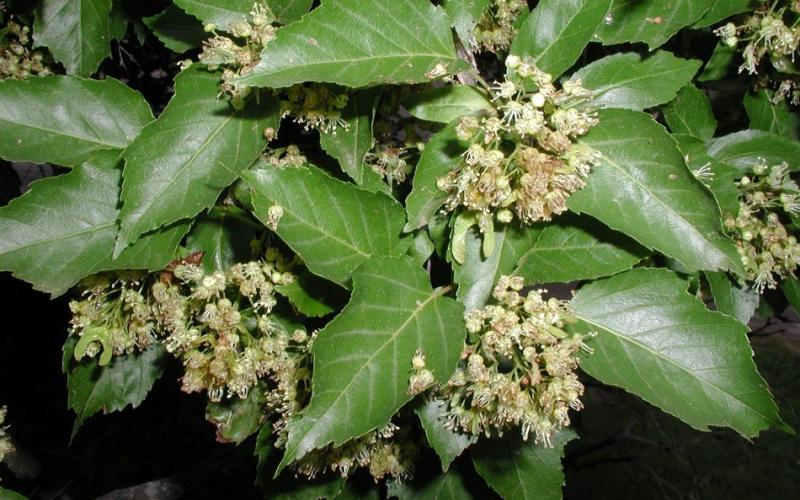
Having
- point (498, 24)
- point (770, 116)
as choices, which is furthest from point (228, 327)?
point (770, 116)

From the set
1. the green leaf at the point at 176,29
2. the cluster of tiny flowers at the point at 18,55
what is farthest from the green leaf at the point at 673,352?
the cluster of tiny flowers at the point at 18,55

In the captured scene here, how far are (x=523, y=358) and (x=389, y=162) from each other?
0.55 m

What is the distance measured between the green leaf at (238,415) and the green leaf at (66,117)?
0.69 m

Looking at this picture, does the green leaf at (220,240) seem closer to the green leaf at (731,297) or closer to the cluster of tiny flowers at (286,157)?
the cluster of tiny flowers at (286,157)

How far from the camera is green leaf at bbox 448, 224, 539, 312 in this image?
1272 millimetres

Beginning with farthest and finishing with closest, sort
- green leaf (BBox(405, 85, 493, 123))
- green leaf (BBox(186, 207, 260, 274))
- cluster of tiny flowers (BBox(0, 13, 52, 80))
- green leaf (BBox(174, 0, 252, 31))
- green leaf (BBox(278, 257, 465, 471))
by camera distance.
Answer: cluster of tiny flowers (BBox(0, 13, 52, 80)) → green leaf (BBox(186, 207, 260, 274)) → green leaf (BBox(174, 0, 252, 31)) → green leaf (BBox(405, 85, 493, 123)) → green leaf (BBox(278, 257, 465, 471))

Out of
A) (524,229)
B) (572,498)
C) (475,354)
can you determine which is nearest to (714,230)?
(524,229)

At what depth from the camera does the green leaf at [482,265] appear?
4.17ft

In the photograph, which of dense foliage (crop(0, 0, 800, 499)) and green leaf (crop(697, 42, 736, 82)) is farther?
green leaf (crop(697, 42, 736, 82))

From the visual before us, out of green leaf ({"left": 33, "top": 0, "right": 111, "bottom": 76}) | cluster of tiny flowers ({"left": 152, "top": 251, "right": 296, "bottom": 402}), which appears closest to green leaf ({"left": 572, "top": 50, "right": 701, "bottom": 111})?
cluster of tiny flowers ({"left": 152, "top": 251, "right": 296, "bottom": 402})

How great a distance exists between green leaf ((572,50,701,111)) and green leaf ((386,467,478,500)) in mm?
1122

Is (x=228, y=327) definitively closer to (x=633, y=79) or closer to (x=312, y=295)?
(x=312, y=295)

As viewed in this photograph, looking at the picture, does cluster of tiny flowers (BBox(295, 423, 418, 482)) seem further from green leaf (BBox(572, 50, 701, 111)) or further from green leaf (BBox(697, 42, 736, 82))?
green leaf (BBox(697, 42, 736, 82))

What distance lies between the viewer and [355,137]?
1323 millimetres
